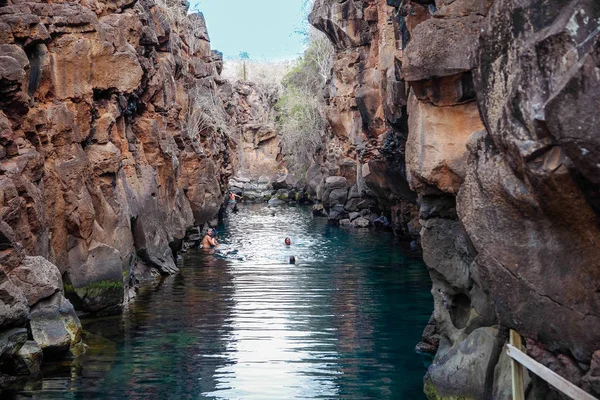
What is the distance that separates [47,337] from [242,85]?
2560 inches

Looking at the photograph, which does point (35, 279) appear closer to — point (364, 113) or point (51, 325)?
point (51, 325)

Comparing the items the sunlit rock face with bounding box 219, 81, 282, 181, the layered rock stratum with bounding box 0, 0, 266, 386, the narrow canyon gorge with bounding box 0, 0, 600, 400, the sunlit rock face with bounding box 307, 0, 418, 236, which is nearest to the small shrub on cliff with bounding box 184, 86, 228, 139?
the narrow canyon gorge with bounding box 0, 0, 600, 400

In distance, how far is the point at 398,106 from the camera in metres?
17.8

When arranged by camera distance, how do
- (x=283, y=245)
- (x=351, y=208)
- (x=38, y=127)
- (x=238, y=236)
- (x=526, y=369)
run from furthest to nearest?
(x=351, y=208), (x=238, y=236), (x=283, y=245), (x=38, y=127), (x=526, y=369)

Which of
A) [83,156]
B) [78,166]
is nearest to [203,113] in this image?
[83,156]

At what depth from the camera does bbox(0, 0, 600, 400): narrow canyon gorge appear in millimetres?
7449

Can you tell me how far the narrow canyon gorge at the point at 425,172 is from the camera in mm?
7449

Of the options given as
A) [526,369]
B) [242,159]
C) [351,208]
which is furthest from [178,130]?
[242,159]

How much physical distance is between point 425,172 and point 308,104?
45.7 meters

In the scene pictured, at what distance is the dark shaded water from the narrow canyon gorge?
85 centimetres

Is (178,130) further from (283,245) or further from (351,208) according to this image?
(351,208)

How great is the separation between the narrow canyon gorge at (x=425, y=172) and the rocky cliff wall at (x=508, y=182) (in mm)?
22

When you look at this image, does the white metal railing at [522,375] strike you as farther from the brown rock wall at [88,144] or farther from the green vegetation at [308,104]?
the green vegetation at [308,104]

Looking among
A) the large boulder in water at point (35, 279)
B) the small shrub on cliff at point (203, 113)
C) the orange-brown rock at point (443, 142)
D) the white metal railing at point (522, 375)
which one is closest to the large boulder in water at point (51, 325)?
the large boulder in water at point (35, 279)
